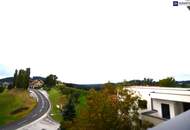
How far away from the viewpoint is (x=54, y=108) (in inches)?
2968

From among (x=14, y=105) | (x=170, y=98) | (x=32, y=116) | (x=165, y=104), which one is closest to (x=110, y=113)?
(x=170, y=98)

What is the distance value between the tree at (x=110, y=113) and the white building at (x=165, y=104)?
6196mm

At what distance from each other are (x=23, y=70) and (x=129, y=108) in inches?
2992

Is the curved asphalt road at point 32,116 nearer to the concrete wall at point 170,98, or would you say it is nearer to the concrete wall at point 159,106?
the concrete wall at point 170,98

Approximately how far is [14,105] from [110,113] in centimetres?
5926

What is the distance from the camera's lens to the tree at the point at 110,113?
26.0 meters

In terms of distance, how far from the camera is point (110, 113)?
25984mm

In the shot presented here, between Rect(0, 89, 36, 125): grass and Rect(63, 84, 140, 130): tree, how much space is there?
4436 cm

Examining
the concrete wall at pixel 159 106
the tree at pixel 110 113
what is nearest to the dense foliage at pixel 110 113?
the tree at pixel 110 113

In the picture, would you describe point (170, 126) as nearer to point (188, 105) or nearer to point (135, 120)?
point (135, 120)

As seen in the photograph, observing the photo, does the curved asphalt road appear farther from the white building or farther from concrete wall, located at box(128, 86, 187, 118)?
the white building

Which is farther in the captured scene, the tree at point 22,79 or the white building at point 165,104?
the tree at point 22,79

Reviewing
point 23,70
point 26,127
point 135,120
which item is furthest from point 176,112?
point 23,70

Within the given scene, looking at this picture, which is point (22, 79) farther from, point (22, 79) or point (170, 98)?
point (170, 98)
